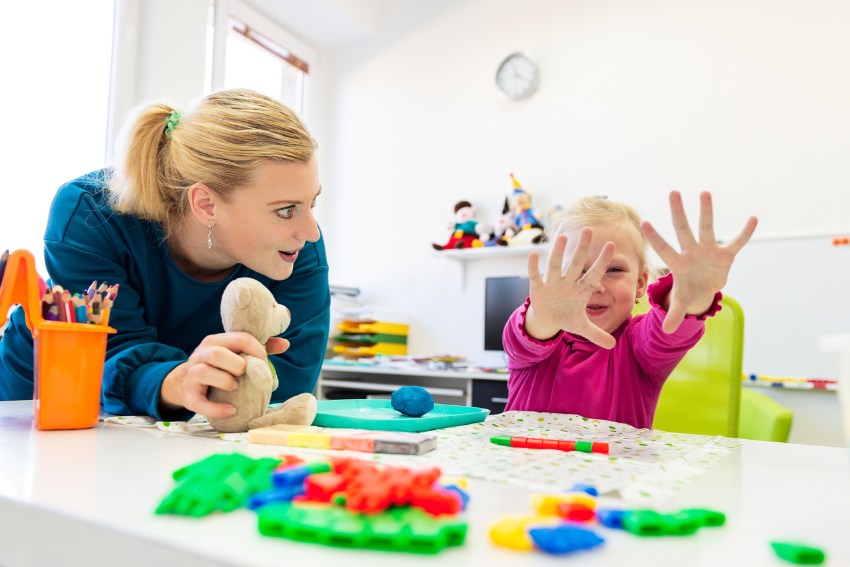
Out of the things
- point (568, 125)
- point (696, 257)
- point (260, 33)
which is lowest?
point (696, 257)

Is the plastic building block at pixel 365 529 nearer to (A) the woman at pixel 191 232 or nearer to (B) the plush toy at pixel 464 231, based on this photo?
(A) the woman at pixel 191 232

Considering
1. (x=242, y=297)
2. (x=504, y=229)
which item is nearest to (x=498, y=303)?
(x=504, y=229)

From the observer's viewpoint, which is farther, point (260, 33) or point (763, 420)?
point (260, 33)

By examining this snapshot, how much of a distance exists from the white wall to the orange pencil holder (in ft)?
8.35

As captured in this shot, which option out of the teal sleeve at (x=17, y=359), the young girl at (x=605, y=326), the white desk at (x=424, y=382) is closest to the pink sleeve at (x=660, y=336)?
the young girl at (x=605, y=326)

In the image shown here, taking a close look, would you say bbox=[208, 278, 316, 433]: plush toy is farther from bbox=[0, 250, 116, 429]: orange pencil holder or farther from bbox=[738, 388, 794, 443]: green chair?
bbox=[738, 388, 794, 443]: green chair

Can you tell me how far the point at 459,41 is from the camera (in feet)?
11.6

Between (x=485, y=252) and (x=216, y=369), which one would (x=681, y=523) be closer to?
(x=216, y=369)

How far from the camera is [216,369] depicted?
28.6 inches

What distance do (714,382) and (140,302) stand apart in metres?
1.06

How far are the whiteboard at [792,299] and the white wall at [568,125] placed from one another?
36mm

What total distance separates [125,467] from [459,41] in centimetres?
335

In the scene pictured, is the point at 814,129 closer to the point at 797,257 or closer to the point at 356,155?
the point at 797,257

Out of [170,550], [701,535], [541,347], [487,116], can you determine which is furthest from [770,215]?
[170,550]
